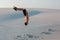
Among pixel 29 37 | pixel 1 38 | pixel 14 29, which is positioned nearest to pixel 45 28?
pixel 29 37

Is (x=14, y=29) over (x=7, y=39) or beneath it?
over

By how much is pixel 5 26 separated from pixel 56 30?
234 centimetres

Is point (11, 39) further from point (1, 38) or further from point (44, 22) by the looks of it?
point (44, 22)

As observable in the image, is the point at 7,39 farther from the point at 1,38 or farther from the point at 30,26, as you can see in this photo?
the point at 30,26

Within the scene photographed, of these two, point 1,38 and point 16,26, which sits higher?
point 16,26

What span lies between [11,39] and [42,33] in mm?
1435

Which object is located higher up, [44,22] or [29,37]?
[44,22]

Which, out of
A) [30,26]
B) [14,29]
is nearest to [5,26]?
[14,29]

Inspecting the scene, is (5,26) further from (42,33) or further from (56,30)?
(56,30)

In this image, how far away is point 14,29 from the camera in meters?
8.57

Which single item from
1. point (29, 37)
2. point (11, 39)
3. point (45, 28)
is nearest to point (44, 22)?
point (45, 28)

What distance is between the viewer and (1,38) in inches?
342

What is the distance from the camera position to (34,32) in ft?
28.0

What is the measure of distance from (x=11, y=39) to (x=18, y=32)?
490mm
